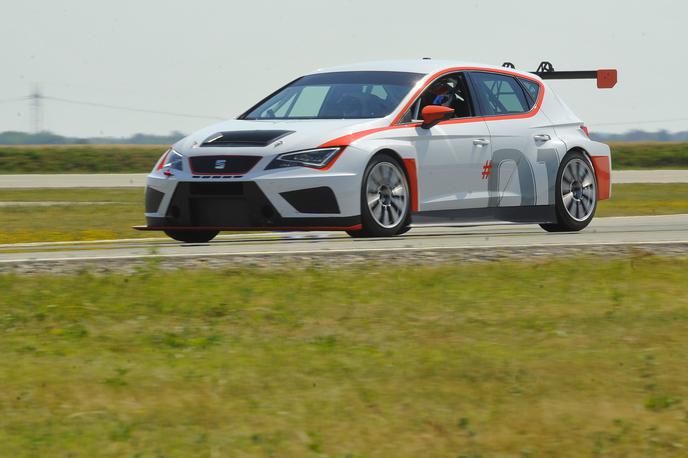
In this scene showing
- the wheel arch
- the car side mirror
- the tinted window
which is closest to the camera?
the wheel arch

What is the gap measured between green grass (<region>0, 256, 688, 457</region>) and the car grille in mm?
1884

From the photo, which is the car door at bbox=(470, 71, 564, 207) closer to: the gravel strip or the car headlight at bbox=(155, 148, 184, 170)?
the gravel strip

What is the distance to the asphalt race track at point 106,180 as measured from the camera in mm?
32500

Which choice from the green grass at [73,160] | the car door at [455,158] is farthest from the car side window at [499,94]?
the green grass at [73,160]

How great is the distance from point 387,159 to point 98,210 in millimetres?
12577

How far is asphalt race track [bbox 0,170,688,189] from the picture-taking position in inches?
1280

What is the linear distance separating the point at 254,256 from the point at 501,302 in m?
2.35

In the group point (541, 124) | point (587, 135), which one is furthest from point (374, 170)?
point (587, 135)

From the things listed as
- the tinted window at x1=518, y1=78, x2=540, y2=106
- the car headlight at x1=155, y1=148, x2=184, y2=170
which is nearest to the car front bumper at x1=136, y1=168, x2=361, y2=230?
the car headlight at x1=155, y1=148, x2=184, y2=170

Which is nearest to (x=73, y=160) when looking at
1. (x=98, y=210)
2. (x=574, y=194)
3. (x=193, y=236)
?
(x=98, y=210)

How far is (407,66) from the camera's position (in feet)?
40.2

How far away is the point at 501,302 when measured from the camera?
791 cm

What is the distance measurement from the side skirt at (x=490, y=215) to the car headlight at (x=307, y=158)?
1108mm

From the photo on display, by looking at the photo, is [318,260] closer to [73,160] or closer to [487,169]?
[487,169]
